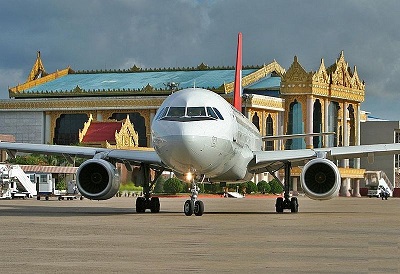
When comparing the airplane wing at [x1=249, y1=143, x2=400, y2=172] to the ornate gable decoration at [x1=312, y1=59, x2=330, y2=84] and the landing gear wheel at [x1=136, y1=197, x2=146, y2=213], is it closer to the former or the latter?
the landing gear wheel at [x1=136, y1=197, x2=146, y2=213]

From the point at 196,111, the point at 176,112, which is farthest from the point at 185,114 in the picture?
the point at 196,111

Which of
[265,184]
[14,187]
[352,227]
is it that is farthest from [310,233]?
[265,184]

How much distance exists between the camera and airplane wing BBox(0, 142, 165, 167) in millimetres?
34938

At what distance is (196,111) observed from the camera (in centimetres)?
3066

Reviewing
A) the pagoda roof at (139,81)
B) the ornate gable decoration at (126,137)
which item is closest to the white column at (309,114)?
the pagoda roof at (139,81)

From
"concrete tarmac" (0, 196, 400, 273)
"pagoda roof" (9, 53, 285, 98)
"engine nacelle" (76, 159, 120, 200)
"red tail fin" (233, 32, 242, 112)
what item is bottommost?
"concrete tarmac" (0, 196, 400, 273)

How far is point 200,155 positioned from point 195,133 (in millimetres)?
802

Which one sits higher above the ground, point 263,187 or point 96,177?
point 263,187

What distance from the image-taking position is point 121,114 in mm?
126625

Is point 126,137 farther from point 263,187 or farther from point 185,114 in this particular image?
point 185,114

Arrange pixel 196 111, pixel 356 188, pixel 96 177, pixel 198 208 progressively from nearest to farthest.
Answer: pixel 196 111
pixel 198 208
pixel 96 177
pixel 356 188

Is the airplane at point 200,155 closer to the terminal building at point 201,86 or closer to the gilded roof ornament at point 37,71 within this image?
the terminal building at point 201,86

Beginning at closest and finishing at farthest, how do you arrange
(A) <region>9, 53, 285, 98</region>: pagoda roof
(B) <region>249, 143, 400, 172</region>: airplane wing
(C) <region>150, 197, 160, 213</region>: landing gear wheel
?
(B) <region>249, 143, 400, 172</region>: airplane wing
(C) <region>150, 197, 160, 213</region>: landing gear wheel
(A) <region>9, 53, 285, 98</region>: pagoda roof

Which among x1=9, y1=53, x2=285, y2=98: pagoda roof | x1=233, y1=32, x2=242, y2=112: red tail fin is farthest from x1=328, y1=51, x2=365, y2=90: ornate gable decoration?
x1=233, y1=32, x2=242, y2=112: red tail fin
